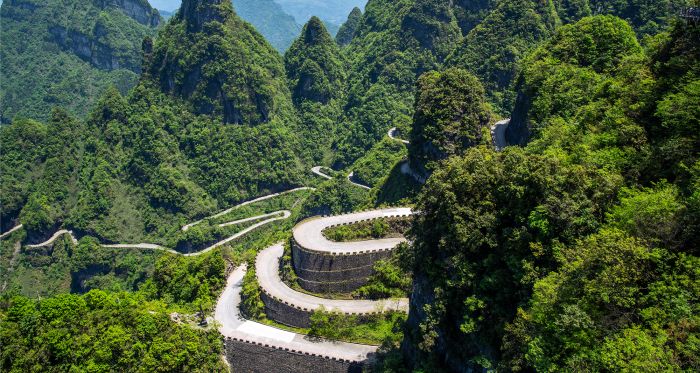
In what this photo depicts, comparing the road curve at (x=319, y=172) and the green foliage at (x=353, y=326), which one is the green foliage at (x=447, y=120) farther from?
the road curve at (x=319, y=172)

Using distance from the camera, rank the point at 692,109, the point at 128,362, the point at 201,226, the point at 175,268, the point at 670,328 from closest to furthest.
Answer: the point at 670,328, the point at 692,109, the point at 128,362, the point at 175,268, the point at 201,226

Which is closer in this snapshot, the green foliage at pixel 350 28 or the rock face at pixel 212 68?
the rock face at pixel 212 68

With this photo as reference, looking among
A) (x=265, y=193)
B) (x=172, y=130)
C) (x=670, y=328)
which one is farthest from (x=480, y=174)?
(x=172, y=130)

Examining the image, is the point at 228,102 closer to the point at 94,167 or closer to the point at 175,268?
the point at 94,167

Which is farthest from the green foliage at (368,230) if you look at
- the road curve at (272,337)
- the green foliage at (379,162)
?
the green foliage at (379,162)

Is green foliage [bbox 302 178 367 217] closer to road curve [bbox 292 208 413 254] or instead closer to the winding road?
the winding road

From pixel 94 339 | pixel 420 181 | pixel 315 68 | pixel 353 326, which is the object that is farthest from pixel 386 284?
pixel 315 68
